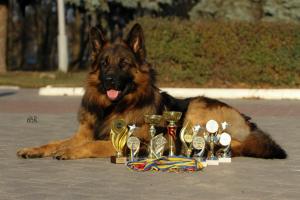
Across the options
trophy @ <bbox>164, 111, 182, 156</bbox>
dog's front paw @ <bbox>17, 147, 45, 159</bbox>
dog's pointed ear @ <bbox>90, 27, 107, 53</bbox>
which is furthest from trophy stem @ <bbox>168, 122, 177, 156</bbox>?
dog's front paw @ <bbox>17, 147, 45, 159</bbox>

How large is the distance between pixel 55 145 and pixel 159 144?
Answer: 160 cm

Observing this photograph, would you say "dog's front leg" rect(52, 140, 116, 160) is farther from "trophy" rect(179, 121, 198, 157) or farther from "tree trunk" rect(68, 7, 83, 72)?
"tree trunk" rect(68, 7, 83, 72)

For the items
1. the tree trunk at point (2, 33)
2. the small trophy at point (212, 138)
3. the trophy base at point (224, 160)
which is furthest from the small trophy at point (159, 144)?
the tree trunk at point (2, 33)

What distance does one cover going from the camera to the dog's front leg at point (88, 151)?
6.62m

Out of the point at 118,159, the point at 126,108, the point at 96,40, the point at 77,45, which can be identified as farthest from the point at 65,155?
the point at 77,45

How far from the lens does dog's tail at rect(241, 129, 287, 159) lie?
679cm

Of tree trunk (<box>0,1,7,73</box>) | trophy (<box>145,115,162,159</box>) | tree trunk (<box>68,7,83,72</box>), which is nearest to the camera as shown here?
trophy (<box>145,115,162,159</box>)

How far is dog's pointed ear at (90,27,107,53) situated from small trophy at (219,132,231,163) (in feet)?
6.52

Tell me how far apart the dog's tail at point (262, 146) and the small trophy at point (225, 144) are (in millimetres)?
322

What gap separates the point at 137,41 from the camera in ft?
22.7

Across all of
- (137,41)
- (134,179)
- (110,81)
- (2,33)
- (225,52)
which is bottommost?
(134,179)

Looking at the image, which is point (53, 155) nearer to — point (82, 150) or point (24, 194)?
point (82, 150)

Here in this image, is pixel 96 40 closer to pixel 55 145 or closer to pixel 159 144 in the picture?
pixel 55 145

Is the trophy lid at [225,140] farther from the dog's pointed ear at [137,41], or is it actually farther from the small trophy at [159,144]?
the dog's pointed ear at [137,41]
